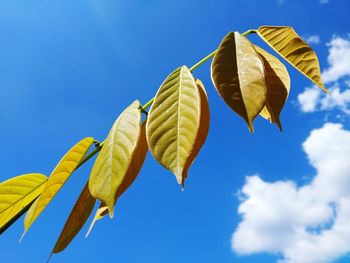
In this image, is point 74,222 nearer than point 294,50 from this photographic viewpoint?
Yes

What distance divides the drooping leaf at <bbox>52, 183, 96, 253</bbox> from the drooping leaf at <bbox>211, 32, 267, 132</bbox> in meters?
0.29

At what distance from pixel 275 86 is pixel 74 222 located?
401mm

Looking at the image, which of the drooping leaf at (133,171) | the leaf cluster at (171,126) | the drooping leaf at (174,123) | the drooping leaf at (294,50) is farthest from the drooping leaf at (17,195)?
the drooping leaf at (294,50)

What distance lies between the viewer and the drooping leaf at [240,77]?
594mm

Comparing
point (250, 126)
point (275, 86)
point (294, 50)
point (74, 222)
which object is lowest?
point (74, 222)

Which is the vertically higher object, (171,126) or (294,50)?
(294,50)

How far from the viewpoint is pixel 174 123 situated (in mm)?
609

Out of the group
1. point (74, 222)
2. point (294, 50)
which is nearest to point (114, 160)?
point (74, 222)

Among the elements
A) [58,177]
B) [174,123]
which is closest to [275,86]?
[174,123]

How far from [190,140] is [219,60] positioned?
17 centimetres

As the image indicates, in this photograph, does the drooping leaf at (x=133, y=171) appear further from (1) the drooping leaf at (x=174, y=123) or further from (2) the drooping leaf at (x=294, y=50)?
(2) the drooping leaf at (x=294, y=50)

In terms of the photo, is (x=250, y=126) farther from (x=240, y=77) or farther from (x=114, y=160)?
(x=114, y=160)

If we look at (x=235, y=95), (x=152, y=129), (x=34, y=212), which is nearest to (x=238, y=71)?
(x=235, y=95)

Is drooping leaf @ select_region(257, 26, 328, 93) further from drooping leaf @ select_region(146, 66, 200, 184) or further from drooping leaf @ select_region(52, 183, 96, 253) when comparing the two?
drooping leaf @ select_region(52, 183, 96, 253)
